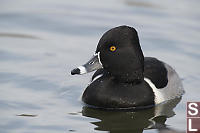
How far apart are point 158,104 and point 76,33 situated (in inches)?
141

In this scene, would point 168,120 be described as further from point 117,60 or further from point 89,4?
point 89,4

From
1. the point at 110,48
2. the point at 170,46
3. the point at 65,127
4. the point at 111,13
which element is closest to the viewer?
the point at 65,127

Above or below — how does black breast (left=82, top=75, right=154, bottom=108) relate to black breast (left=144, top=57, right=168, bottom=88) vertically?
below

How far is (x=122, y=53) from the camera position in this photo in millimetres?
8484

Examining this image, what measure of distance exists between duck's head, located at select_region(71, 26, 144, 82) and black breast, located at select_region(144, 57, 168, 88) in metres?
0.33

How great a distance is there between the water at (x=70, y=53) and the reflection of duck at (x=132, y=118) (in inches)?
0.5

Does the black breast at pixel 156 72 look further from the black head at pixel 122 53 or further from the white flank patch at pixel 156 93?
the black head at pixel 122 53

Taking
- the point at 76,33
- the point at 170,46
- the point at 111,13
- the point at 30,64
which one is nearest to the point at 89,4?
the point at 111,13

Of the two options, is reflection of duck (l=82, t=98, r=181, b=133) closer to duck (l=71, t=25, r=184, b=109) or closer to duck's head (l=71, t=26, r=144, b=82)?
duck (l=71, t=25, r=184, b=109)

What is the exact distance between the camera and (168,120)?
829 cm

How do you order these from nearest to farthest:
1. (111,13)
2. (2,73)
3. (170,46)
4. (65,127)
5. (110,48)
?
(65,127) < (110,48) < (2,73) < (170,46) < (111,13)

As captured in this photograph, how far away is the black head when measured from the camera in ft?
27.5

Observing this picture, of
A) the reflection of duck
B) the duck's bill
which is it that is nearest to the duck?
the duck's bill

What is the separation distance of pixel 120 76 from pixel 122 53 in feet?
1.11
